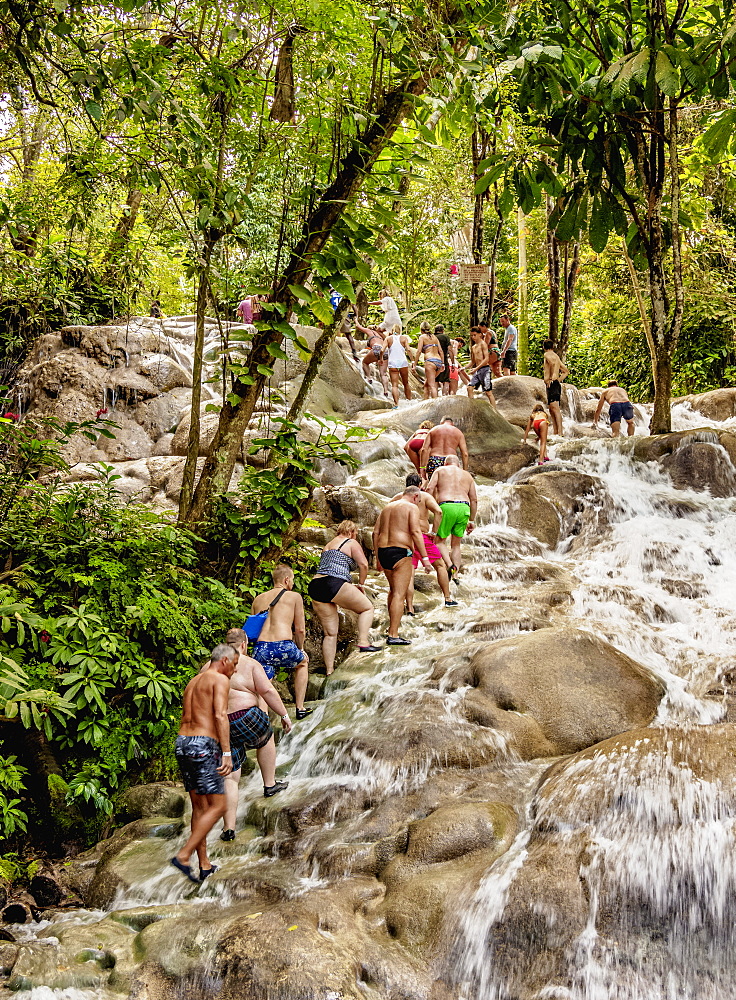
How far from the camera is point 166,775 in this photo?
23.5 feet

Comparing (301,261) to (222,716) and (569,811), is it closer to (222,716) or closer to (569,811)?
(222,716)

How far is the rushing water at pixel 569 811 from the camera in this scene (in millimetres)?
4176

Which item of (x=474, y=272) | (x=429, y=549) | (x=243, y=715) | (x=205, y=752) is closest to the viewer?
(x=205, y=752)

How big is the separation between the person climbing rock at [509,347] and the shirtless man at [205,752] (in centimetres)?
1397

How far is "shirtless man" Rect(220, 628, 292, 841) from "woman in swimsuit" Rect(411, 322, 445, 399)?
11416 millimetres

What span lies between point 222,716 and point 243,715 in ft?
1.51

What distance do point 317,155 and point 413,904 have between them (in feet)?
20.8

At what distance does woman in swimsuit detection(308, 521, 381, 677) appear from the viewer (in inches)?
316

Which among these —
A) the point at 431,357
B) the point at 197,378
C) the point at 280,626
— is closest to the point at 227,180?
the point at 197,378

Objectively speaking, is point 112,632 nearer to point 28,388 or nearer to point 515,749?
point 515,749

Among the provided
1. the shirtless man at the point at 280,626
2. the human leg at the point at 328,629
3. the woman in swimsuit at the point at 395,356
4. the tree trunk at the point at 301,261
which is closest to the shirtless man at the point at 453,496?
the human leg at the point at 328,629

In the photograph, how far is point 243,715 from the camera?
603 centimetres

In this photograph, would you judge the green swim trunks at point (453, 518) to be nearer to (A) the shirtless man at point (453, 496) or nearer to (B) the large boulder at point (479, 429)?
(A) the shirtless man at point (453, 496)

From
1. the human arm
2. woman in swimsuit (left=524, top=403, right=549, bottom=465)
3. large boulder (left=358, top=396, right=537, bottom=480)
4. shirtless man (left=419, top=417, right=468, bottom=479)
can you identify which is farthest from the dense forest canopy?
large boulder (left=358, top=396, right=537, bottom=480)
